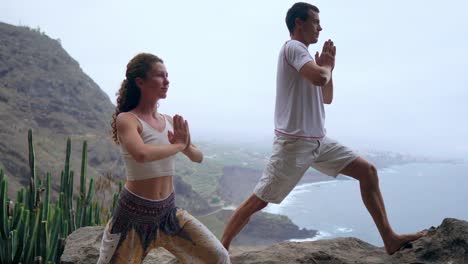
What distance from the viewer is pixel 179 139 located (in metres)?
2.03

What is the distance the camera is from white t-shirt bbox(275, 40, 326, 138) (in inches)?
109

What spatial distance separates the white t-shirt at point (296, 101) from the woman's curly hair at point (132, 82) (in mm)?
1003

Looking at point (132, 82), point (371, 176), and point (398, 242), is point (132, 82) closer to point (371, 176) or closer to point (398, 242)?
point (371, 176)

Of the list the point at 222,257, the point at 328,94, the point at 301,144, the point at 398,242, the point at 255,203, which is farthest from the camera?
the point at 328,94

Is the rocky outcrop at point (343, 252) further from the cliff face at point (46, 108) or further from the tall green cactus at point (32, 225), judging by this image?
the cliff face at point (46, 108)

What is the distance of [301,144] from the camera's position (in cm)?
279

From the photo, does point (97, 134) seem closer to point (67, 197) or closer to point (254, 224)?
point (254, 224)

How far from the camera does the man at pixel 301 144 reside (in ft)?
9.15

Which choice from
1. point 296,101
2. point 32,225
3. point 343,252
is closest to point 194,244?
point 296,101

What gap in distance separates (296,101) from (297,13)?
65 cm

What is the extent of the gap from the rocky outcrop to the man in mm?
147

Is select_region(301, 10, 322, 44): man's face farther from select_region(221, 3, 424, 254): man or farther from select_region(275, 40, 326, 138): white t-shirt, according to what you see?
select_region(275, 40, 326, 138): white t-shirt

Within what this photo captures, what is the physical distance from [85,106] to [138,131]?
2044 cm

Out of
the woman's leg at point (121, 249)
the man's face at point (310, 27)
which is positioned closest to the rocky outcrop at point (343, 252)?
the woman's leg at point (121, 249)
